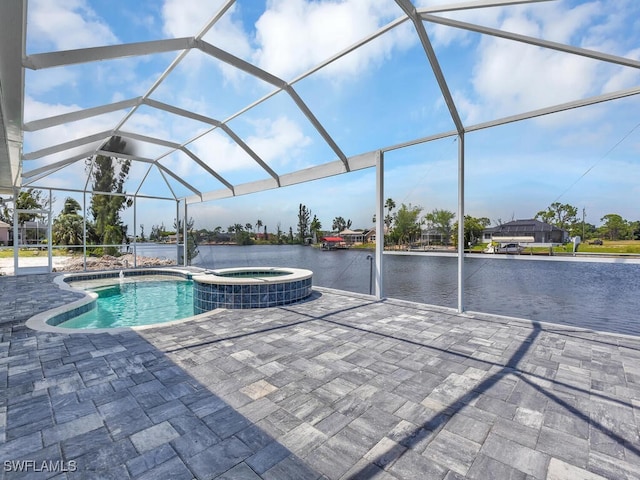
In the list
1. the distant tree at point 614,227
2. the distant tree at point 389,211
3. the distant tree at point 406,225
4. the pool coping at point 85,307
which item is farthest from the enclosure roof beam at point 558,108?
the pool coping at point 85,307

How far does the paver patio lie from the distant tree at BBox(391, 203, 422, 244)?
13.7 ft

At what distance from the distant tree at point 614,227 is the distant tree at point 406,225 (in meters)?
3.60

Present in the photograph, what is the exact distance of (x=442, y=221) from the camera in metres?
7.58

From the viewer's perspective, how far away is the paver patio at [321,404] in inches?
75.9

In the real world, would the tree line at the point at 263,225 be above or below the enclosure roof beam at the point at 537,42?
below

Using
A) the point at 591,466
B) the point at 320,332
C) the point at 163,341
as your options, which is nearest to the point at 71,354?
the point at 163,341

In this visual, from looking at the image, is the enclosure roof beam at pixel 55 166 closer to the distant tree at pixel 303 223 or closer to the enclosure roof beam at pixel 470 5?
the distant tree at pixel 303 223

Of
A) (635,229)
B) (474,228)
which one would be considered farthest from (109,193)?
(635,229)

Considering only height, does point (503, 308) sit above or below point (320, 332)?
below

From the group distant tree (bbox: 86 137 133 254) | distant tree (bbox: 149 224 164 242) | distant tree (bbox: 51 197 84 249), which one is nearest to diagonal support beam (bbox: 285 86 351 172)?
distant tree (bbox: 86 137 133 254)

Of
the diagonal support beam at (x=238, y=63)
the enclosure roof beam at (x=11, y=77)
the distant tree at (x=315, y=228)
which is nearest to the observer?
the enclosure roof beam at (x=11, y=77)

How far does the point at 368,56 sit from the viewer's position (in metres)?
5.13

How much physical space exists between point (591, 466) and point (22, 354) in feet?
18.1

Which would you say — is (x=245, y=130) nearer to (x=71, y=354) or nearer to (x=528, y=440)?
(x=71, y=354)
